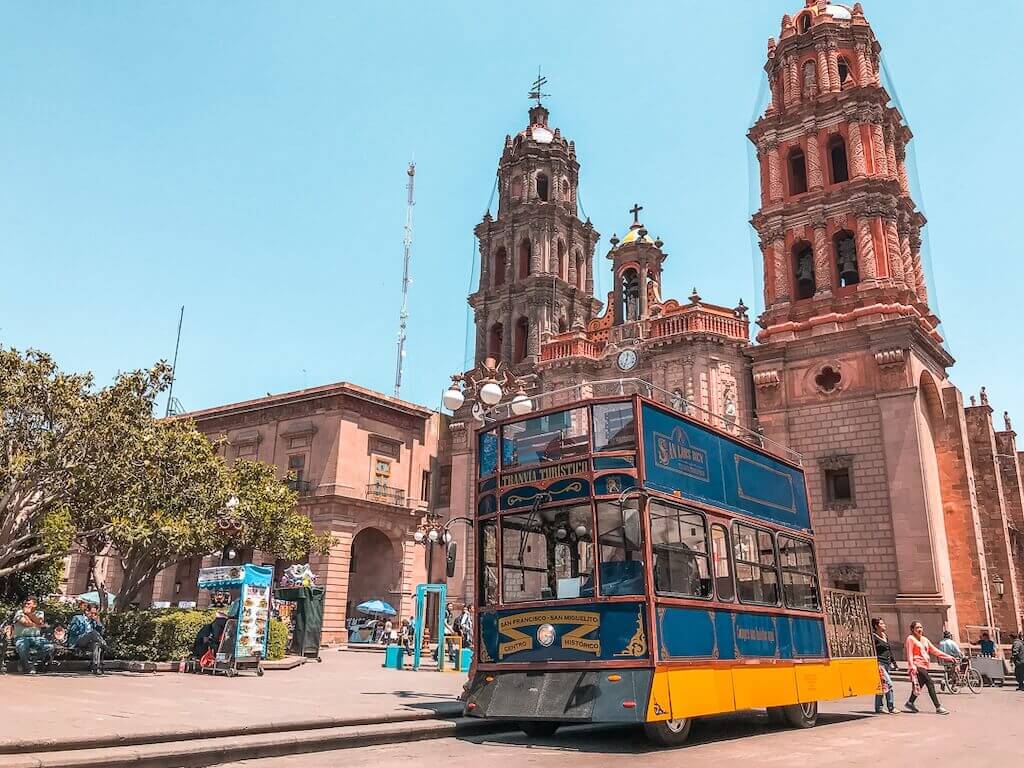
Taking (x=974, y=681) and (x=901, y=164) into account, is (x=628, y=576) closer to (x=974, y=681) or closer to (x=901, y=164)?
(x=974, y=681)

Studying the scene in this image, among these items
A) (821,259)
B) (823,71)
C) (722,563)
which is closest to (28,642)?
(722,563)

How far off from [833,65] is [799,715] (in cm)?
3110

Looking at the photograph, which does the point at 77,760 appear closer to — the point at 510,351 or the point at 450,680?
the point at 450,680

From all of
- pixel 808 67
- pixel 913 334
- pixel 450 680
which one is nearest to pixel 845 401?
pixel 913 334

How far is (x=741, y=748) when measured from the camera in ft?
33.0

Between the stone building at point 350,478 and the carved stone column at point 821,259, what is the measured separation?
2174 cm

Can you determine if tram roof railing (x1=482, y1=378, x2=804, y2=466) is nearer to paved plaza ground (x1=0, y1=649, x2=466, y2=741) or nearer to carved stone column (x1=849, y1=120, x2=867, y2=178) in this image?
paved plaza ground (x1=0, y1=649, x2=466, y2=741)

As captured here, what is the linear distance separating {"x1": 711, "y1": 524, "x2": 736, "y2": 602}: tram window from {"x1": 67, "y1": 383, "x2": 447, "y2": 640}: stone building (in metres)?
30.1

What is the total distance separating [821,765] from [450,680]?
12.4 m

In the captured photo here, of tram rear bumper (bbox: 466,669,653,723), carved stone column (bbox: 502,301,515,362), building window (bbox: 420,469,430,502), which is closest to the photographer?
tram rear bumper (bbox: 466,669,653,723)

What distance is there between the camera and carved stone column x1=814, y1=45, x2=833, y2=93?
35031 mm

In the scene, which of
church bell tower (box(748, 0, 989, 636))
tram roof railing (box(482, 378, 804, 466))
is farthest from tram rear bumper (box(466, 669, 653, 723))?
church bell tower (box(748, 0, 989, 636))

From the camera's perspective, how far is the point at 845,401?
99.8ft

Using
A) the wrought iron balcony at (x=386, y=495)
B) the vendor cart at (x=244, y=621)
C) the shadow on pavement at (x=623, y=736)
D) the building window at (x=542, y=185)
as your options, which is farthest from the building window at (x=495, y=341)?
the shadow on pavement at (x=623, y=736)
